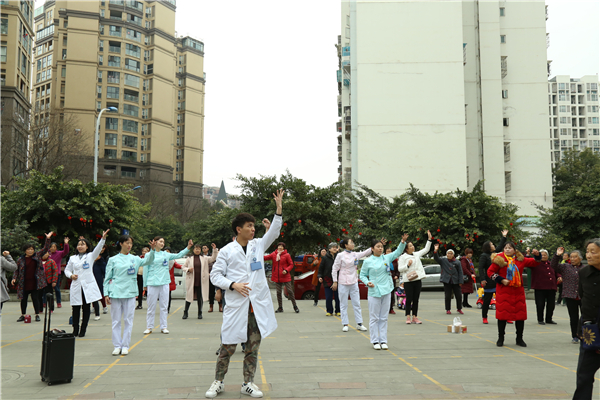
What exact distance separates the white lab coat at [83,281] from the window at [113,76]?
251 ft

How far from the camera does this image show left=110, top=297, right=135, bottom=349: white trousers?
8.45 metres

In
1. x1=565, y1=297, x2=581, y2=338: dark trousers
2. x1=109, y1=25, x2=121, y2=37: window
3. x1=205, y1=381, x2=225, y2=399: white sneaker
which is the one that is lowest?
x1=205, y1=381, x2=225, y2=399: white sneaker

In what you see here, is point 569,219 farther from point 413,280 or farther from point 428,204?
point 413,280

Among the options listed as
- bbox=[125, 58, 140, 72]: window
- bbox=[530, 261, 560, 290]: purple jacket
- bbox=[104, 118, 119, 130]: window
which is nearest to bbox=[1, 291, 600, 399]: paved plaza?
bbox=[530, 261, 560, 290]: purple jacket

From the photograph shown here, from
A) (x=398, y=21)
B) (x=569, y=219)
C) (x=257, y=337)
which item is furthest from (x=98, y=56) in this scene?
(x=257, y=337)

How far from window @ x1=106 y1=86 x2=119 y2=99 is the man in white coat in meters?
80.8

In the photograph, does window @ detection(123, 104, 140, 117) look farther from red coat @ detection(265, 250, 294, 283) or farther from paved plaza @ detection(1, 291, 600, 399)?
paved plaza @ detection(1, 291, 600, 399)

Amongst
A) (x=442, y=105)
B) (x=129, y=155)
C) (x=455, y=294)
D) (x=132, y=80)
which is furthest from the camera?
(x=132, y=80)

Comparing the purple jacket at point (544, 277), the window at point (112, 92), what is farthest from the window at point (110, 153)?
the purple jacket at point (544, 277)

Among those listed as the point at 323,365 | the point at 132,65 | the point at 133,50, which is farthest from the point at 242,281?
the point at 133,50

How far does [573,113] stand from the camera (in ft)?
373

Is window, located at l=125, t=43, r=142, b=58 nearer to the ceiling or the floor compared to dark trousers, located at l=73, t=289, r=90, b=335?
nearer to the ceiling

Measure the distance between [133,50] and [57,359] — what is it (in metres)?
82.9

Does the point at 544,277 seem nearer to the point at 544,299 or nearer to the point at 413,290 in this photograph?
the point at 544,299
